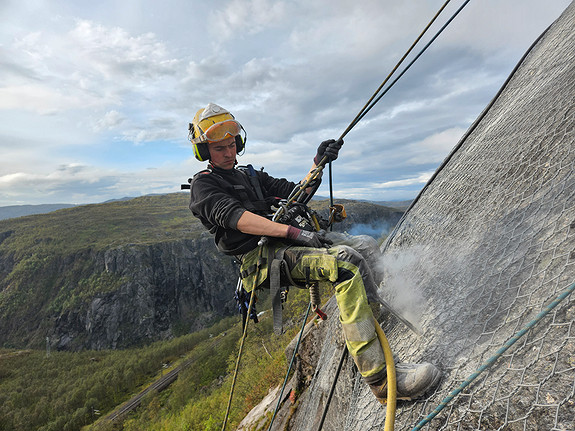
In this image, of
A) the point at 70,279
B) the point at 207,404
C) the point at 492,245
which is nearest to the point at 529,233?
the point at 492,245

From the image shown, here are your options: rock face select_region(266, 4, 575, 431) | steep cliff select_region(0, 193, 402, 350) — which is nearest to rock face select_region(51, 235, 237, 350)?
steep cliff select_region(0, 193, 402, 350)

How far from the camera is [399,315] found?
414 centimetres

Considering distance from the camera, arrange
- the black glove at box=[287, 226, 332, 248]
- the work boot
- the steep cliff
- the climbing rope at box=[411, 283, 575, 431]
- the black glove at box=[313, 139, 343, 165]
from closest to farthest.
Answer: the climbing rope at box=[411, 283, 575, 431] < the work boot < the black glove at box=[287, 226, 332, 248] < the black glove at box=[313, 139, 343, 165] < the steep cliff

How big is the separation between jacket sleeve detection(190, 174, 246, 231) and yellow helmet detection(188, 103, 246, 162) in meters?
0.58

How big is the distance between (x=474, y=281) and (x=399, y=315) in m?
1.02

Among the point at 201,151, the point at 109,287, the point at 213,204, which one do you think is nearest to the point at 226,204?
the point at 213,204

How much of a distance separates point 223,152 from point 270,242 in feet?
4.90

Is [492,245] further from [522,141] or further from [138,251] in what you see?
[138,251]

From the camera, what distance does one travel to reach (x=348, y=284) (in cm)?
327

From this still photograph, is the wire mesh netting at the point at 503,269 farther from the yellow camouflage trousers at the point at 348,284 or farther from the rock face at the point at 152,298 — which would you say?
the rock face at the point at 152,298

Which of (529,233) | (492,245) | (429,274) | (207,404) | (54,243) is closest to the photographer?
(529,233)

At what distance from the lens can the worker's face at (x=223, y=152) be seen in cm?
439

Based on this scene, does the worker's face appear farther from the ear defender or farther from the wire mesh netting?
the wire mesh netting

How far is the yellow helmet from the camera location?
4.32 m
